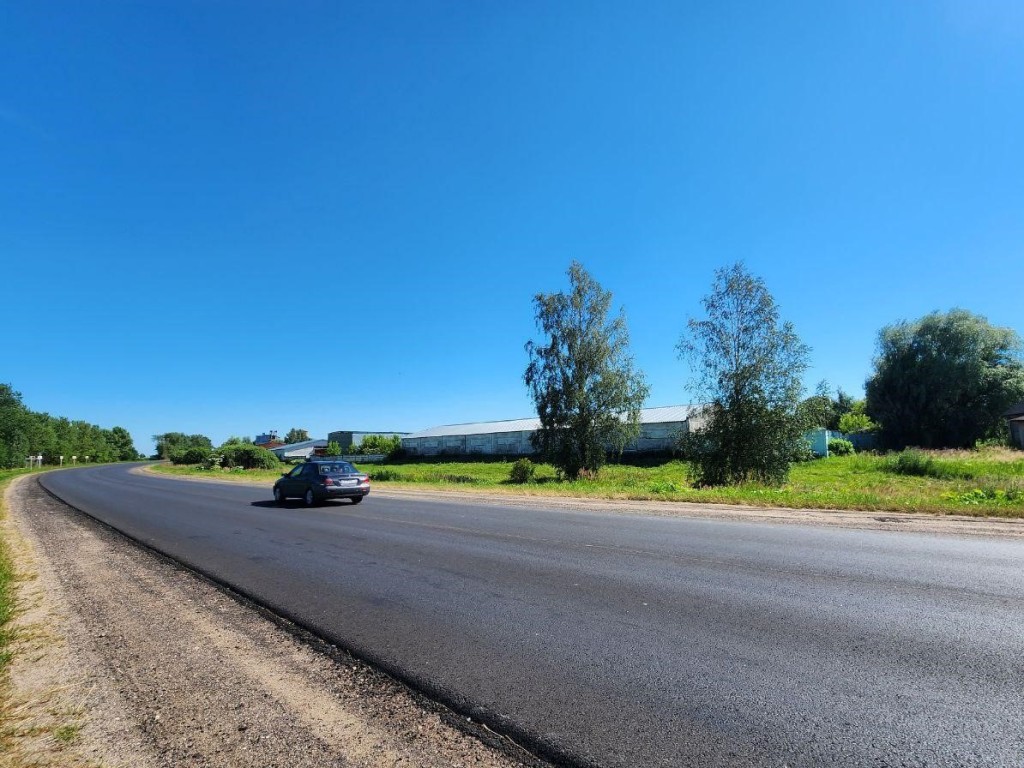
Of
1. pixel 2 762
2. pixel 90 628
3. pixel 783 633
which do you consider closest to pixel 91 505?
pixel 90 628

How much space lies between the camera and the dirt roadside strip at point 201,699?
314cm

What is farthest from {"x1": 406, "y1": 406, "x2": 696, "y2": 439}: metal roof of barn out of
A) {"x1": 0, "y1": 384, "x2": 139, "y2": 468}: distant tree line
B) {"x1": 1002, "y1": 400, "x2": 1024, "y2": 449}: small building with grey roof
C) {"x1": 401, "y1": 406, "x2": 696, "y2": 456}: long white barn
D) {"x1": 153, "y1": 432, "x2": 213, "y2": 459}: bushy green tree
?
{"x1": 153, "y1": 432, "x2": 213, "y2": 459}: bushy green tree

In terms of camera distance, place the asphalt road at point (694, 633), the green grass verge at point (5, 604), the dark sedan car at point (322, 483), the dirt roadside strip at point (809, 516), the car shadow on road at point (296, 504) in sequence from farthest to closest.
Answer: the car shadow on road at point (296, 504), the dark sedan car at point (322, 483), the dirt roadside strip at point (809, 516), the green grass verge at point (5, 604), the asphalt road at point (694, 633)

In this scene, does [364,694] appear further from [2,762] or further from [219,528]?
[219,528]

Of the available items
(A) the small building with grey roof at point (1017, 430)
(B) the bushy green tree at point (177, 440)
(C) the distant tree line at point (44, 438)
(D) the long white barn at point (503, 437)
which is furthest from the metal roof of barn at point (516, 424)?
(B) the bushy green tree at point (177, 440)

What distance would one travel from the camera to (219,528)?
513 inches

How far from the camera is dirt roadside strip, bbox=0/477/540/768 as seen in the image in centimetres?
314

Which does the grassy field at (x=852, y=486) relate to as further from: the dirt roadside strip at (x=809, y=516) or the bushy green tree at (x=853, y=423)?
the bushy green tree at (x=853, y=423)

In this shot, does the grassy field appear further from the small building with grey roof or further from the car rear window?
the small building with grey roof

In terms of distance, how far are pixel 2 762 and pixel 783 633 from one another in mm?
5546

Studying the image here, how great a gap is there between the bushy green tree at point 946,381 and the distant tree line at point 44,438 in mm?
98233

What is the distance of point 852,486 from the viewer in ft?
73.8

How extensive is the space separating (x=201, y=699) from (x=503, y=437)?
57.9 m

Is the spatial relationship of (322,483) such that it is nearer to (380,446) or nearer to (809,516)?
(809,516)
